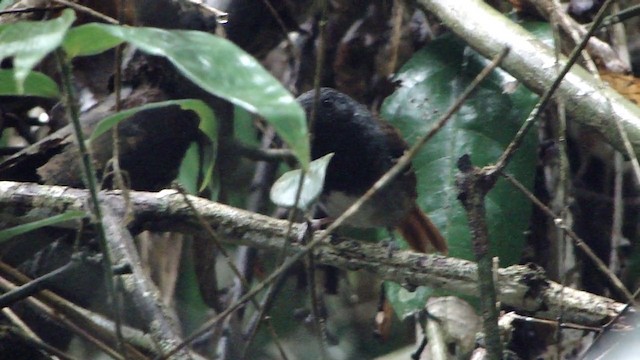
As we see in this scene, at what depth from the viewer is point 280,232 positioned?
1.73 metres

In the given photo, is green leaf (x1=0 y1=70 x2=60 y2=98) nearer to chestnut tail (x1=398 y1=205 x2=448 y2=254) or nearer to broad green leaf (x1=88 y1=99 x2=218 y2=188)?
broad green leaf (x1=88 y1=99 x2=218 y2=188)

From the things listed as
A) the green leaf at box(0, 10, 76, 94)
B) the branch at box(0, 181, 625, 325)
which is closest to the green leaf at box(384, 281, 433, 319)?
the branch at box(0, 181, 625, 325)

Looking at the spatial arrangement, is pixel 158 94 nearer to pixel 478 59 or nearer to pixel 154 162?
pixel 154 162

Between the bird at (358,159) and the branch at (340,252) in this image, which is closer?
the branch at (340,252)

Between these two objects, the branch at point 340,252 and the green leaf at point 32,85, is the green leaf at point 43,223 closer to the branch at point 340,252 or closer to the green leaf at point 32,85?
the green leaf at point 32,85

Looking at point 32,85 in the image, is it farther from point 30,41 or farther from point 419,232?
point 419,232

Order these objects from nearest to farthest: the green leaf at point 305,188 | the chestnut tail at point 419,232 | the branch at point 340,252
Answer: the green leaf at point 305,188 < the branch at point 340,252 < the chestnut tail at point 419,232

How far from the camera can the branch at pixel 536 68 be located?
1.76m

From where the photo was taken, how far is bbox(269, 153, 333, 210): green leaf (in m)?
1.25

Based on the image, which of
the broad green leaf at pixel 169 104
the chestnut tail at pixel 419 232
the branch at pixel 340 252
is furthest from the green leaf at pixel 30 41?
the chestnut tail at pixel 419 232

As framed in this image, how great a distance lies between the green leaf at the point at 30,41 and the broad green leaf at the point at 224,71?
2.5 inches

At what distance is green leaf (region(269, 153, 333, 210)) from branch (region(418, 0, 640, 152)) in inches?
28.7

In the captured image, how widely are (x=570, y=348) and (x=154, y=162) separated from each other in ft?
4.06

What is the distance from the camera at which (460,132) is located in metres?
2.26
